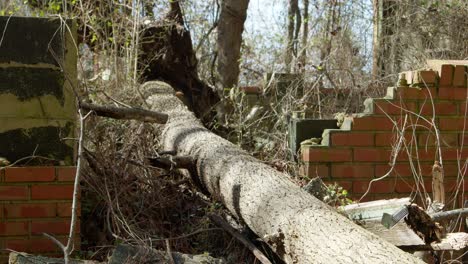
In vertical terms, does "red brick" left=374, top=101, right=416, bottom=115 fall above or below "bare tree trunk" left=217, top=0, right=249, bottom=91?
below

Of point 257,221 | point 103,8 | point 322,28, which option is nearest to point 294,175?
point 257,221

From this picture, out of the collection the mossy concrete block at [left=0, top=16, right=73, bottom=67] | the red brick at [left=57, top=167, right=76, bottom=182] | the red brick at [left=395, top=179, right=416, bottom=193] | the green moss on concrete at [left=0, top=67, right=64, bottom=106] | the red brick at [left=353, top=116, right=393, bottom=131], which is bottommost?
the red brick at [left=395, top=179, right=416, bottom=193]

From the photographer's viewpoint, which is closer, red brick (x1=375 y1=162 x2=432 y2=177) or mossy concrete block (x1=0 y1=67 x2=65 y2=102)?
mossy concrete block (x1=0 y1=67 x2=65 y2=102)

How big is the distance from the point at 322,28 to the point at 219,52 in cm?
362

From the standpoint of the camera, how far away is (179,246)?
4.69m

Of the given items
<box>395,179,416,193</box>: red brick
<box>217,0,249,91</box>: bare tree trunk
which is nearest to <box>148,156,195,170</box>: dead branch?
<box>395,179,416,193</box>: red brick

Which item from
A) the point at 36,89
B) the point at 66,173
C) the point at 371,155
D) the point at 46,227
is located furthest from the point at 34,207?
the point at 371,155

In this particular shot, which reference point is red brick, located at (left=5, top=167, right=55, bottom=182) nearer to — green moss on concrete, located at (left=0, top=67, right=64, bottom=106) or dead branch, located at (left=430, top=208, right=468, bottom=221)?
green moss on concrete, located at (left=0, top=67, right=64, bottom=106)

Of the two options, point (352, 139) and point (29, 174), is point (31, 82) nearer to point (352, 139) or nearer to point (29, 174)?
point (29, 174)

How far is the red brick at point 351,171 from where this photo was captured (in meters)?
5.57

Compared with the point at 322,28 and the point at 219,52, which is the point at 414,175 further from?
the point at 322,28

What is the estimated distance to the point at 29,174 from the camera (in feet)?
14.3

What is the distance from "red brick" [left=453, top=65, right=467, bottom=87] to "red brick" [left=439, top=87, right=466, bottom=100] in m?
0.04

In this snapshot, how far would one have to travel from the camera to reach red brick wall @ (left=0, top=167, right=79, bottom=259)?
433cm
